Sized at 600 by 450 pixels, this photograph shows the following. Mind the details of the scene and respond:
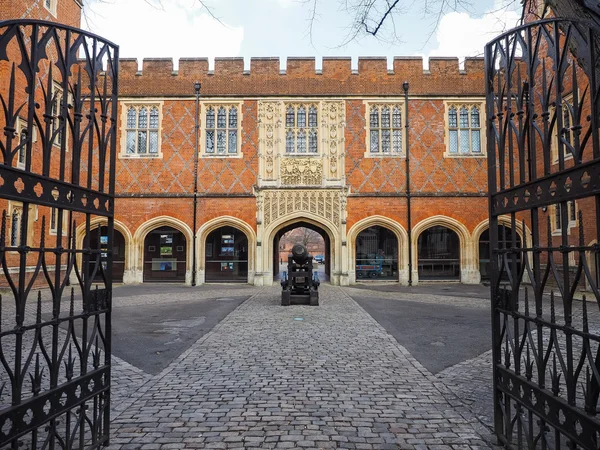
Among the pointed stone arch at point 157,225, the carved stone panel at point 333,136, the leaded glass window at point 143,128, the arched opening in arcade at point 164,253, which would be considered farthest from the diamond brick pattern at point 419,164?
the arched opening in arcade at point 164,253

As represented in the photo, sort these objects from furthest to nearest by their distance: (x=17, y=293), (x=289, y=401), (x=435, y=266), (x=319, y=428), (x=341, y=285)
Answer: (x=435, y=266), (x=341, y=285), (x=289, y=401), (x=319, y=428), (x=17, y=293)

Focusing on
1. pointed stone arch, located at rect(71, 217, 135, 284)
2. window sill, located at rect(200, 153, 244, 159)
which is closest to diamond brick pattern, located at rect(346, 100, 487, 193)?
window sill, located at rect(200, 153, 244, 159)

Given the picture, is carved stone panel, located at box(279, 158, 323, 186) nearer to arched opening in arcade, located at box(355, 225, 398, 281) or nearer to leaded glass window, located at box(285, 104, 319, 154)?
leaded glass window, located at box(285, 104, 319, 154)

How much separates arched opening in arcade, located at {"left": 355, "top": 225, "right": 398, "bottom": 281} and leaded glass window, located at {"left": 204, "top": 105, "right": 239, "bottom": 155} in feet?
21.9

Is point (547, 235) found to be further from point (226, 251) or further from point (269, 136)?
point (226, 251)

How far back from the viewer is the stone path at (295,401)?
323cm

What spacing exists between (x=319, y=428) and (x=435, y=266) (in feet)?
51.1

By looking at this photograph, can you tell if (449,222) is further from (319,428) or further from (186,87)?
(319,428)

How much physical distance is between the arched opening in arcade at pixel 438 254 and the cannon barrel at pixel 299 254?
321 inches

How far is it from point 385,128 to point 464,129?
331 centimetres

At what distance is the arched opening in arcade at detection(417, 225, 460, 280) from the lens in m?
17.8

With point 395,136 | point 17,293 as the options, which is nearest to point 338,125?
point 395,136

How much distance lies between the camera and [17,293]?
2424 mm

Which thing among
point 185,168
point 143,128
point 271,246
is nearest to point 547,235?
point 271,246
